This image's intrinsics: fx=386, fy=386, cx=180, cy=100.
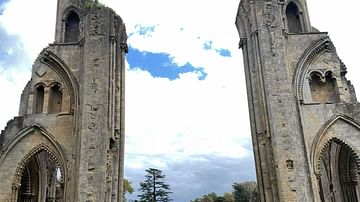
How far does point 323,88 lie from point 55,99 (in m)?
11.4

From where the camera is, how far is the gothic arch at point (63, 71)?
15.9 metres

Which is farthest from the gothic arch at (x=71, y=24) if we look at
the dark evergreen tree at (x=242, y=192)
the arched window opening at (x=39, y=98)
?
the dark evergreen tree at (x=242, y=192)

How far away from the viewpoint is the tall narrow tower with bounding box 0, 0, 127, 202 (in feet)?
46.9

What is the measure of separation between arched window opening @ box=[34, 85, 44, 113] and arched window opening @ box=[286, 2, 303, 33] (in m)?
11.5

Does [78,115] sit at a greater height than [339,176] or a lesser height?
greater

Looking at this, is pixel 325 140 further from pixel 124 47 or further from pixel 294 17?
pixel 124 47

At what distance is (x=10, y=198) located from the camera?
1434 cm

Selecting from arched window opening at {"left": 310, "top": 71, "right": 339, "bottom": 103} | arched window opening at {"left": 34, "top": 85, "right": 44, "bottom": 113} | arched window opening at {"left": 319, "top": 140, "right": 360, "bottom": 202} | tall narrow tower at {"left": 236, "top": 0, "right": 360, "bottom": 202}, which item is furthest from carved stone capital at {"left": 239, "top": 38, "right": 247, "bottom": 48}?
arched window opening at {"left": 34, "top": 85, "right": 44, "bottom": 113}

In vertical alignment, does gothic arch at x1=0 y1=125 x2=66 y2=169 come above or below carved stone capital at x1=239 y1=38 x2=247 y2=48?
below

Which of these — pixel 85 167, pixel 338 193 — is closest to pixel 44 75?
→ pixel 85 167

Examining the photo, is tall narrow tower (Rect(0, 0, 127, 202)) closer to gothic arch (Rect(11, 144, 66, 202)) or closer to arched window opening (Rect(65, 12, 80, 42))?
gothic arch (Rect(11, 144, 66, 202))

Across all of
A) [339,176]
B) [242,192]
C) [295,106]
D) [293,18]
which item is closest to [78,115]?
[295,106]

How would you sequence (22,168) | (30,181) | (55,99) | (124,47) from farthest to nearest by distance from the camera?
(30,181) → (124,47) → (55,99) → (22,168)

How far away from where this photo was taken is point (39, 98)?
53.6 ft
